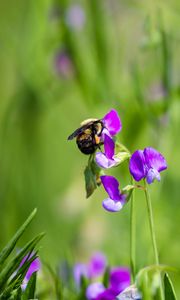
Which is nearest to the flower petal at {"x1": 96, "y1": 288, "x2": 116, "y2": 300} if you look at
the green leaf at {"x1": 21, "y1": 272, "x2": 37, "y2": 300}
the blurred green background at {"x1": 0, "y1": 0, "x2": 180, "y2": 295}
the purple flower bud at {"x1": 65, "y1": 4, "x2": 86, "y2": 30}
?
the green leaf at {"x1": 21, "y1": 272, "x2": 37, "y2": 300}

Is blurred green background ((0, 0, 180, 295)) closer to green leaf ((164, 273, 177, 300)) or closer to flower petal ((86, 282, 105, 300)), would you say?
flower petal ((86, 282, 105, 300))

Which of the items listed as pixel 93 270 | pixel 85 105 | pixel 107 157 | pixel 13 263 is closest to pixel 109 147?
pixel 107 157

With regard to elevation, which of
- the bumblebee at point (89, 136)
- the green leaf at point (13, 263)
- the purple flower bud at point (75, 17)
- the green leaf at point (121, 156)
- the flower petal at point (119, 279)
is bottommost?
the flower petal at point (119, 279)

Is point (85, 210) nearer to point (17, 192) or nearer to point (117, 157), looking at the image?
point (17, 192)

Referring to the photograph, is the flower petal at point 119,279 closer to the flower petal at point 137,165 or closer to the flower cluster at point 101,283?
the flower cluster at point 101,283

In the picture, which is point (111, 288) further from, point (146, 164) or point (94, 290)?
point (146, 164)

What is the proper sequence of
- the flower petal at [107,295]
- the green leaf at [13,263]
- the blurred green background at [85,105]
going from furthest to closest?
the blurred green background at [85,105] → the flower petal at [107,295] → the green leaf at [13,263]

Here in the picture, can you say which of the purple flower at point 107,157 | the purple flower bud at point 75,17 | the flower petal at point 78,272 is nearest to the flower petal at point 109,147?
the purple flower at point 107,157
